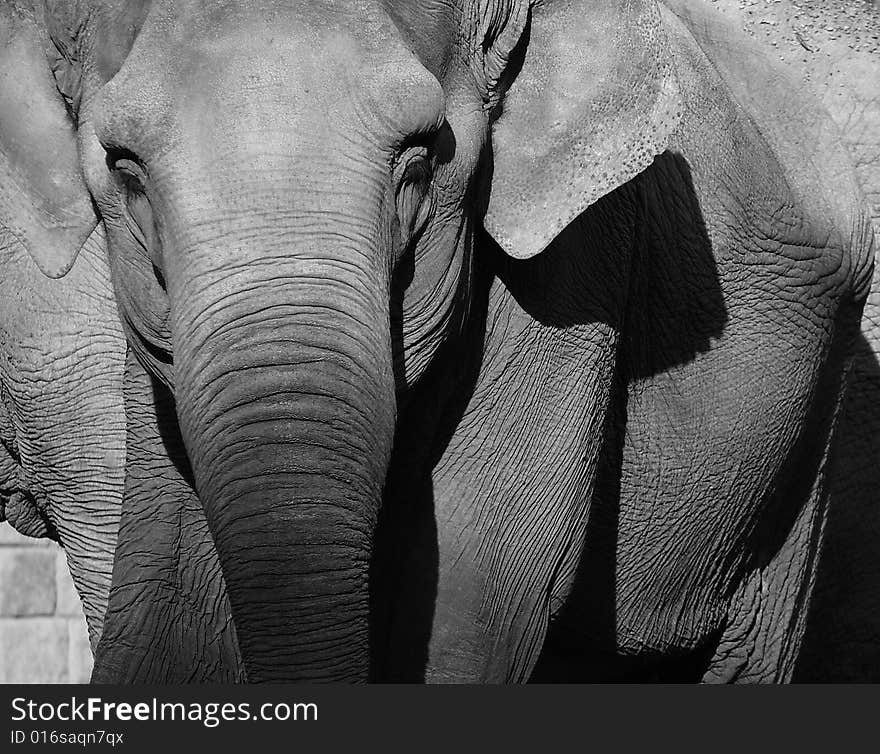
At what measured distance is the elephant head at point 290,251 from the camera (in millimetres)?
2529

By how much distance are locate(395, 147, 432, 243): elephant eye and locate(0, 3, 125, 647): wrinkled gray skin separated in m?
0.59

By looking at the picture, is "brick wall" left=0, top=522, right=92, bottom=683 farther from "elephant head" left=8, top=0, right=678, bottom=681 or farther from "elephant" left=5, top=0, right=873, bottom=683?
"elephant head" left=8, top=0, right=678, bottom=681

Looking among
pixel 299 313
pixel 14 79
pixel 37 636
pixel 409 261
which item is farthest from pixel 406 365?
pixel 37 636

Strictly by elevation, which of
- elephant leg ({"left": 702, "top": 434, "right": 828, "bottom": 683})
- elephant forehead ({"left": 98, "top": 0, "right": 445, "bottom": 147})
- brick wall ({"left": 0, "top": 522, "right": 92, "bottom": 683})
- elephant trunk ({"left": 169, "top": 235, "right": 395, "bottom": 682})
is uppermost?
elephant forehead ({"left": 98, "top": 0, "right": 445, "bottom": 147})

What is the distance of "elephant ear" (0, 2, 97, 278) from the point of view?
121 inches

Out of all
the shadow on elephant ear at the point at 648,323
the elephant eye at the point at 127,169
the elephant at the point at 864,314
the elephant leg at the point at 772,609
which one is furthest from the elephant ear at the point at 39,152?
the elephant at the point at 864,314

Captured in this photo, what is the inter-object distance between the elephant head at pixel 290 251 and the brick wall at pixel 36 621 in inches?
202

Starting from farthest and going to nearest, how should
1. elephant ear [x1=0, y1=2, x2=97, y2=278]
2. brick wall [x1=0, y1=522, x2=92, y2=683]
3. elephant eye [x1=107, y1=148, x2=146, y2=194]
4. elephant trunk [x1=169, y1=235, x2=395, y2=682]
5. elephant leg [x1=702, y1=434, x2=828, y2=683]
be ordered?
brick wall [x1=0, y1=522, x2=92, y2=683]
elephant leg [x1=702, y1=434, x2=828, y2=683]
elephant ear [x1=0, y1=2, x2=97, y2=278]
elephant eye [x1=107, y1=148, x2=146, y2=194]
elephant trunk [x1=169, y1=235, x2=395, y2=682]

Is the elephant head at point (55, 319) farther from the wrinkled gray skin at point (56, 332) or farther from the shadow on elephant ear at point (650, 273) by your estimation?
the shadow on elephant ear at point (650, 273)

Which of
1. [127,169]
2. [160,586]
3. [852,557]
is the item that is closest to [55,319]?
[160,586]

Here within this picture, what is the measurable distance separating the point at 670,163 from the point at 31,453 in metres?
1.23

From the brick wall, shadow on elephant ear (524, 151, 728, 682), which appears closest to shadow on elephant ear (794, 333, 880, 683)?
shadow on elephant ear (524, 151, 728, 682)

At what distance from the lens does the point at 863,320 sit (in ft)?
14.2

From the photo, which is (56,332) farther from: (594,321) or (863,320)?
(863,320)
